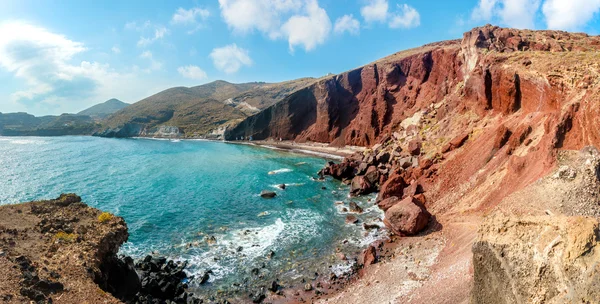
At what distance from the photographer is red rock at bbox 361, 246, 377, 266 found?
24578mm

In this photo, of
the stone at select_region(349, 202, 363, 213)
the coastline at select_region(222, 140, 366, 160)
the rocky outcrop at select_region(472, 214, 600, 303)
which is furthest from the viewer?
the coastline at select_region(222, 140, 366, 160)

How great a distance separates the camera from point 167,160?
7862 cm

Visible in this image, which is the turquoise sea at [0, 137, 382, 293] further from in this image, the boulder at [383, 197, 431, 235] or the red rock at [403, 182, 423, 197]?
the red rock at [403, 182, 423, 197]

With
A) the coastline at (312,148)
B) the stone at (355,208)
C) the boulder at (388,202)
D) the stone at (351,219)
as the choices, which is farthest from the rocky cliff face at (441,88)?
the stone at (351,219)

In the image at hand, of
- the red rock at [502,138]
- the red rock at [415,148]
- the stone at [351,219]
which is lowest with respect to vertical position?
the stone at [351,219]

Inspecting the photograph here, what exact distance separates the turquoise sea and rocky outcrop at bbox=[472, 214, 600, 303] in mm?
16923

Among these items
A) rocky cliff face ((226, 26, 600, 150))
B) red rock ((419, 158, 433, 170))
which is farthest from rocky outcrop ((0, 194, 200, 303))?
rocky cliff face ((226, 26, 600, 150))

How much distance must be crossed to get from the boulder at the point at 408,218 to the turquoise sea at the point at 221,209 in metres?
2.19

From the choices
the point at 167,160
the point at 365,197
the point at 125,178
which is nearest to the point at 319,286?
the point at 365,197

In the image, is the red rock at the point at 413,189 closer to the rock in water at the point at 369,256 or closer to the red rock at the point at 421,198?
the red rock at the point at 421,198

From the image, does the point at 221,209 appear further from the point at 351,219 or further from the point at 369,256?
the point at 369,256

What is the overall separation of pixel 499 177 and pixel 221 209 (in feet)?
99.2

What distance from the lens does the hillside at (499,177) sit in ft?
24.3

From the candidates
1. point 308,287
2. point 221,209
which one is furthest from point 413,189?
point 221,209
